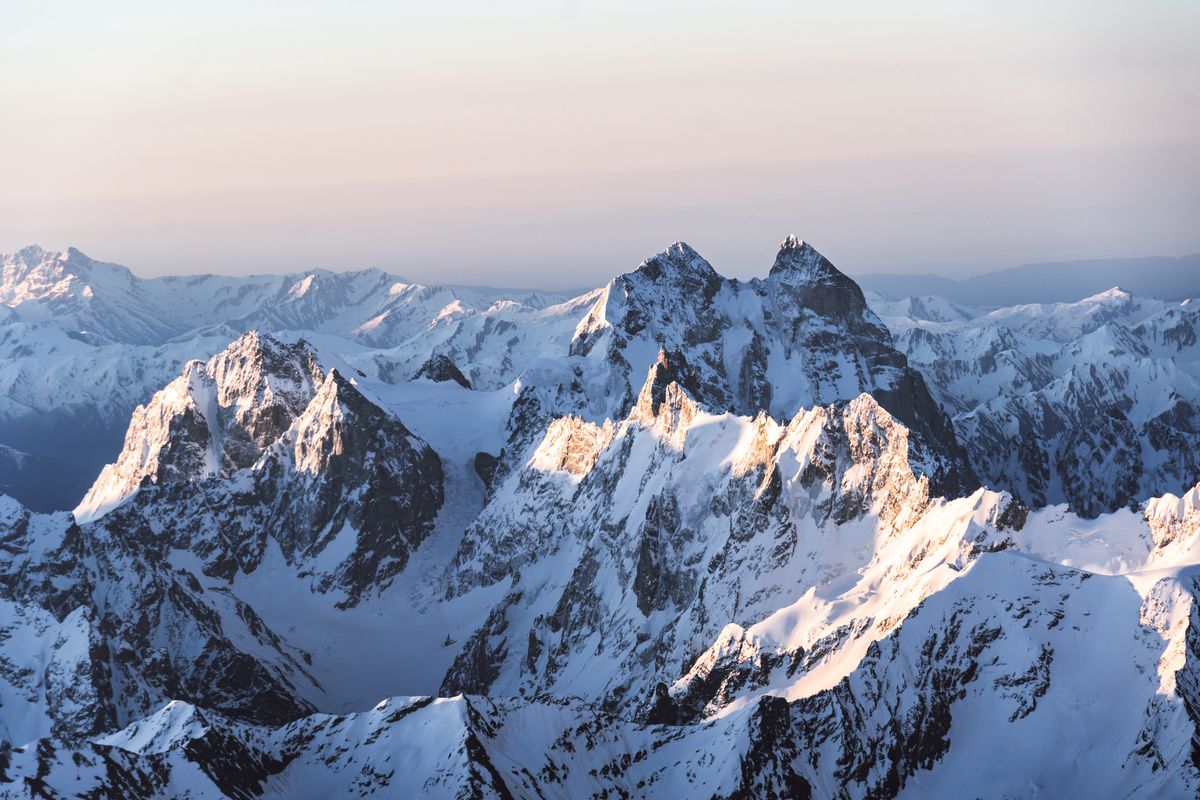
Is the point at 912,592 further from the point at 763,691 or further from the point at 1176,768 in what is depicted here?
the point at 1176,768

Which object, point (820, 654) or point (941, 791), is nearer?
point (941, 791)

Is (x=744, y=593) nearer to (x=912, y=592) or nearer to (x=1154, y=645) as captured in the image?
(x=912, y=592)

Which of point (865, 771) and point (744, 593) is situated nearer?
point (865, 771)

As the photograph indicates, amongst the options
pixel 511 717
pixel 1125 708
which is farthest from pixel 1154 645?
pixel 511 717

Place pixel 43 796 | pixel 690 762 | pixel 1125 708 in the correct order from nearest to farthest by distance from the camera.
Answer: pixel 43 796 < pixel 1125 708 < pixel 690 762

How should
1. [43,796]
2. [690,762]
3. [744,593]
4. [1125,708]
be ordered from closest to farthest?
[43,796] → [1125,708] → [690,762] → [744,593]

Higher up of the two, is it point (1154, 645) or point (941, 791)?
point (1154, 645)

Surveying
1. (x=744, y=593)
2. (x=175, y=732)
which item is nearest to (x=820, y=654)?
(x=744, y=593)

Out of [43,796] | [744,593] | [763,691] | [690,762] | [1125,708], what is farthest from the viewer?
[744,593]

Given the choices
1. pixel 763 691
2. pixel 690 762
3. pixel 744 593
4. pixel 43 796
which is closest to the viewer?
pixel 43 796
